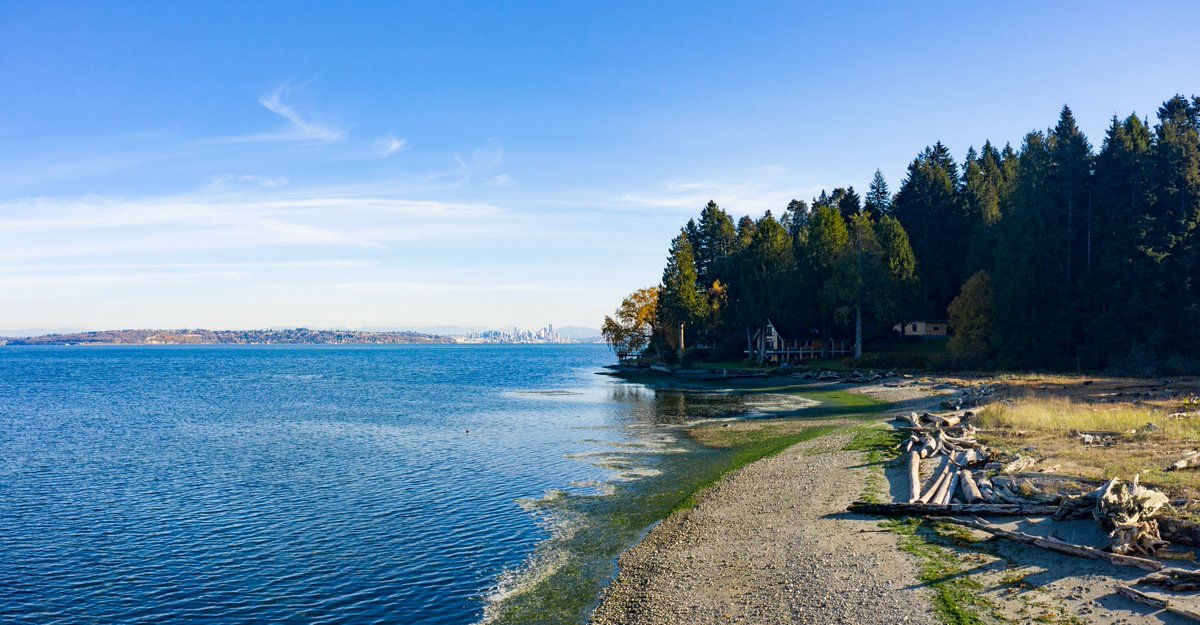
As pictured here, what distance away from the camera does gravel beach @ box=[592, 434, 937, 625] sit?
1345cm

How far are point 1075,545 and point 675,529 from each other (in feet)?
31.4

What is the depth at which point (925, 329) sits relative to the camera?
9500cm

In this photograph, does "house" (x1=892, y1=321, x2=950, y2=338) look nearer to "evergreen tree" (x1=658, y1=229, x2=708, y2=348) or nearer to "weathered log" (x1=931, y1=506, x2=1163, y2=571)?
"evergreen tree" (x1=658, y1=229, x2=708, y2=348)

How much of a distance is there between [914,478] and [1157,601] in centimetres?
1106

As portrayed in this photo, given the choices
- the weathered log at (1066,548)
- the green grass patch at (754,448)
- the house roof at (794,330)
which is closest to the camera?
the weathered log at (1066,548)

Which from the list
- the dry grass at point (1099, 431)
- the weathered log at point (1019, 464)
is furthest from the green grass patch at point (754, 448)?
the weathered log at point (1019, 464)

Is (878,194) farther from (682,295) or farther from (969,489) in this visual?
(969,489)

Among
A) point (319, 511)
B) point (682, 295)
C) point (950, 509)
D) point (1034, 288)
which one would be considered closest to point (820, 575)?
point (950, 509)

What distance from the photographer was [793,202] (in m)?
147

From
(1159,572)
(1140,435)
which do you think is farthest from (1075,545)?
(1140,435)

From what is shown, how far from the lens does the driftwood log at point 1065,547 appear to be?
13.3 metres

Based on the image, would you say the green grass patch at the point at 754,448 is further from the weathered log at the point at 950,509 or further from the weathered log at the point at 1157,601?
the weathered log at the point at 1157,601

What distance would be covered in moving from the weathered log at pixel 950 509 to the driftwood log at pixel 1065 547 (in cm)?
72

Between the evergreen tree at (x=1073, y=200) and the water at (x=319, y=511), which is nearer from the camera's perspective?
the water at (x=319, y=511)
